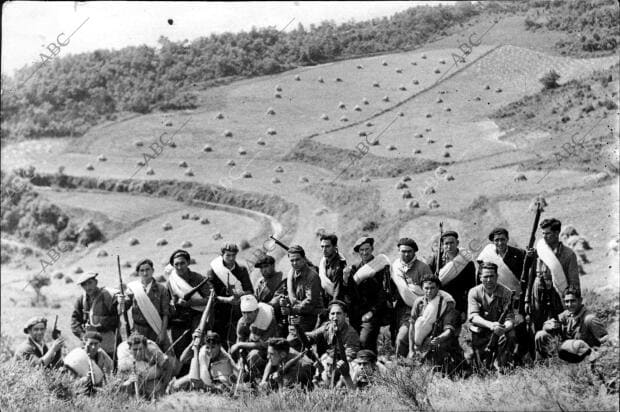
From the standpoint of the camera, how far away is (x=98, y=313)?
437 inches

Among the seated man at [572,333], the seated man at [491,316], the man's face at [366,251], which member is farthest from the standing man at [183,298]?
the seated man at [572,333]

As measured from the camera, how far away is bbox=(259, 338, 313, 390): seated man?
31.1ft

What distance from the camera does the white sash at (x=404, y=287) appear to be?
10.0 m

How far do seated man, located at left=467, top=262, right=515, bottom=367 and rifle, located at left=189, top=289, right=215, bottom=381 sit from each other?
324cm

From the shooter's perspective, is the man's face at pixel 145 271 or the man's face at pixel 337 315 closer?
the man's face at pixel 337 315

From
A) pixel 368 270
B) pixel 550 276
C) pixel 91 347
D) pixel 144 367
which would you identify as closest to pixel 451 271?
pixel 368 270

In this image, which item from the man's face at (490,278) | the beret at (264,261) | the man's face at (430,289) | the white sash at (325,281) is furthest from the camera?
the beret at (264,261)

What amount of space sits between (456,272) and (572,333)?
5.15ft

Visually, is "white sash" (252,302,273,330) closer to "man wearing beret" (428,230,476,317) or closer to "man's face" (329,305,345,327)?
"man's face" (329,305,345,327)

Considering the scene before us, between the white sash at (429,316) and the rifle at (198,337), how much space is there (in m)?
2.62

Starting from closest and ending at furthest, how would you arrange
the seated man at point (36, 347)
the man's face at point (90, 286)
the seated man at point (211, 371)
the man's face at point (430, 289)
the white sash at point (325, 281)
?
the man's face at point (430, 289)
the seated man at point (211, 371)
the white sash at point (325, 281)
the seated man at point (36, 347)
the man's face at point (90, 286)

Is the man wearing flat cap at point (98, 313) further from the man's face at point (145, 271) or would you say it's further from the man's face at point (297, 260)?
the man's face at point (297, 260)

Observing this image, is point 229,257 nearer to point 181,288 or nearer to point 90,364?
point 181,288

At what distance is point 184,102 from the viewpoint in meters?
19.5
